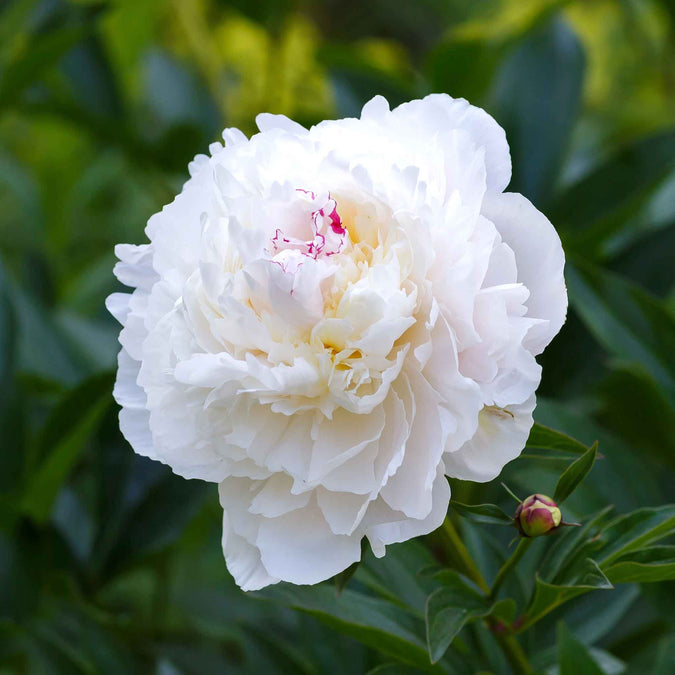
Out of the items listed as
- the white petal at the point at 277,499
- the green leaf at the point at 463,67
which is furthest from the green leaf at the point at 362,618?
the green leaf at the point at 463,67

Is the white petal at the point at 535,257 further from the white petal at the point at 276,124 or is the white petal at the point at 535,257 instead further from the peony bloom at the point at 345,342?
the white petal at the point at 276,124

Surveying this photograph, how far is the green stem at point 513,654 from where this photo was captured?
0.66 m

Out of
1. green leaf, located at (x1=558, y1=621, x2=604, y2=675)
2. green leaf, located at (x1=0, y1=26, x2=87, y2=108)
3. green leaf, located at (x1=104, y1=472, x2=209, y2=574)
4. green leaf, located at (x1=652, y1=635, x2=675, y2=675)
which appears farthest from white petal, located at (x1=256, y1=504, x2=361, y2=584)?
green leaf, located at (x1=0, y1=26, x2=87, y2=108)

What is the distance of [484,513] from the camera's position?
1.78 ft

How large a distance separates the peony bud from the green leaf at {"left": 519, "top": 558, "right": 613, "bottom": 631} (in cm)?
4

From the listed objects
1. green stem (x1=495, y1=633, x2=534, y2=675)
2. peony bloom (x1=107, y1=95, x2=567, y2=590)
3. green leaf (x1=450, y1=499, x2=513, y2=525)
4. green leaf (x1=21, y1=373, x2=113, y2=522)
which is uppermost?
peony bloom (x1=107, y1=95, x2=567, y2=590)

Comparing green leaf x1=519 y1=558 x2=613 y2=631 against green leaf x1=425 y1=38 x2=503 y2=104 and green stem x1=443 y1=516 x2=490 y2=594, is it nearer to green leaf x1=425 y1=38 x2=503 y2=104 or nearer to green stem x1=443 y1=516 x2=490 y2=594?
green stem x1=443 y1=516 x2=490 y2=594

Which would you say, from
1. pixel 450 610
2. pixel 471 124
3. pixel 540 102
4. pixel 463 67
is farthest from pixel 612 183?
pixel 450 610

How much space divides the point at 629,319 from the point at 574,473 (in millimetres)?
357

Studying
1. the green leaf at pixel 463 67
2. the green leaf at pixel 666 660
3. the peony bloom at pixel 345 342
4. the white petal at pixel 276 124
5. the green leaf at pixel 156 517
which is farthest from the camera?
the green leaf at pixel 463 67

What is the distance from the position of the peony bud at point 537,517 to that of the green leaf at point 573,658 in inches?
5.7

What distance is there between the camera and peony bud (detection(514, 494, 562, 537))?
524mm

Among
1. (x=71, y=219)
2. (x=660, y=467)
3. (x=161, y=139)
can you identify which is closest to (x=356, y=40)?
(x=71, y=219)

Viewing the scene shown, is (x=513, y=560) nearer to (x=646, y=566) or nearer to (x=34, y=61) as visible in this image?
(x=646, y=566)
